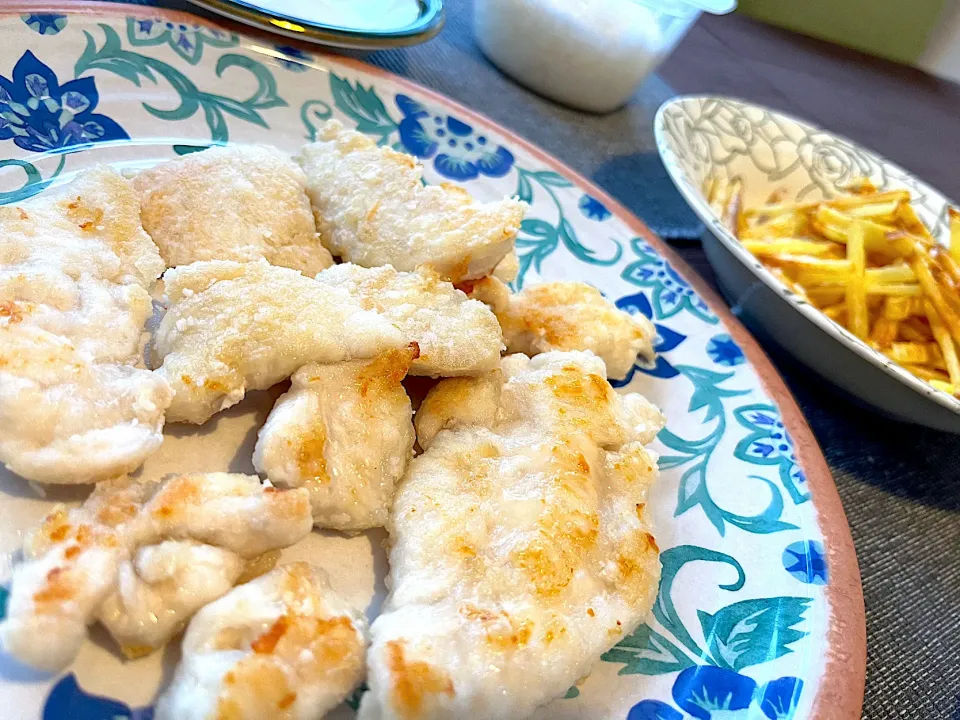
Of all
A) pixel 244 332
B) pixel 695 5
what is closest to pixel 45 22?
pixel 244 332

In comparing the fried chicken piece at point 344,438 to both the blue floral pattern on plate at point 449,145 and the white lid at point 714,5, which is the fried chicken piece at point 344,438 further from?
the white lid at point 714,5

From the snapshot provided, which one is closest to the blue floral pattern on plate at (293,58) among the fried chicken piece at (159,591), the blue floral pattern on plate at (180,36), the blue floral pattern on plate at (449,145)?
the blue floral pattern on plate at (180,36)

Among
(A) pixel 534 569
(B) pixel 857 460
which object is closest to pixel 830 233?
(B) pixel 857 460

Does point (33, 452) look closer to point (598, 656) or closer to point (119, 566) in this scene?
point (119, 566)

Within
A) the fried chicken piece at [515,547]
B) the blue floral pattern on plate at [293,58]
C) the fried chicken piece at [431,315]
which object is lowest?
the fried chicken piece at [515,547]

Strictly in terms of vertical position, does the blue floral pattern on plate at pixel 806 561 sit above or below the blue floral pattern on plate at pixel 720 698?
above

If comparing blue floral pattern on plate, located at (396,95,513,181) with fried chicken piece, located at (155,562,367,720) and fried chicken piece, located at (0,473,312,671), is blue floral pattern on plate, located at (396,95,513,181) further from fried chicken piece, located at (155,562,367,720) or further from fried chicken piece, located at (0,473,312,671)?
fried chicken piece, located at (155,562,367,720)

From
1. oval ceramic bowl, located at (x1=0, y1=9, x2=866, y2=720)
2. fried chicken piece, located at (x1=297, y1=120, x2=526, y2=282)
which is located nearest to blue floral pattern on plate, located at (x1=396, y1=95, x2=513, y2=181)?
oval ceramic bowl, located at (x1=0, y1=9, x2=866, y2=720)
